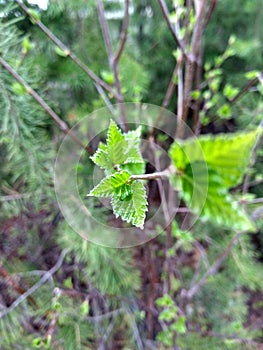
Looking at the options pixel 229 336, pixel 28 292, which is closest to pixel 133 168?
pixel 28 292

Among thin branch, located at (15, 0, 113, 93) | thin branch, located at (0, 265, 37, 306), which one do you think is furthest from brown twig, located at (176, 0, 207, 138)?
thin branch, located at (0, 265, 37, 306)

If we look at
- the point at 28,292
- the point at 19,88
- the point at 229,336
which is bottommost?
the point at 229,336

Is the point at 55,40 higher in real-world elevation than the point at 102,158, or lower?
higher

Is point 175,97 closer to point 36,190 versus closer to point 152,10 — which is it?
point 152,10

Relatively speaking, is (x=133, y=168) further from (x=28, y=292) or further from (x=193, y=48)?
(x=28, y=292)

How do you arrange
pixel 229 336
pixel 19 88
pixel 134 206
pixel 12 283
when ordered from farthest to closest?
pixel 229 336 → pixel 12 283 → pixel 19 88 → pixel 134 206

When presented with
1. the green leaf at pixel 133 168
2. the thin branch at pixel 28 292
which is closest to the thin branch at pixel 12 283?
the thin branch at pixel 28 292

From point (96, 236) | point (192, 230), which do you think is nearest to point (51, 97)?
point (96, 236)

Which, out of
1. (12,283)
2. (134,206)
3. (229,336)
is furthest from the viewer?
(229,336)

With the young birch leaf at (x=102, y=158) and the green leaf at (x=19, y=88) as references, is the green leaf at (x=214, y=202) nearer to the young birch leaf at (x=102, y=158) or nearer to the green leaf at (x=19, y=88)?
the young birch leaf at (x=102, y=158)
